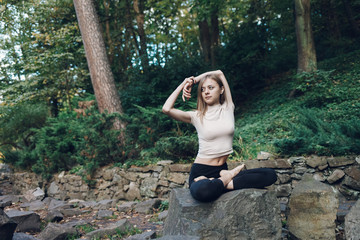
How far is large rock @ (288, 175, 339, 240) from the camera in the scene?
3.31 m

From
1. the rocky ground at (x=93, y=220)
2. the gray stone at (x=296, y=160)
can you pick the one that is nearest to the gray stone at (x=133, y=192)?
the rocky ground at (x=93, y=220)

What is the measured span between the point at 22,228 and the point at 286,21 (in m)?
12.0

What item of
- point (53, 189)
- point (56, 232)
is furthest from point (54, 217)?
point (53, 189)

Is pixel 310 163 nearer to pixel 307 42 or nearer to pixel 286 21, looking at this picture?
pixel 307 42

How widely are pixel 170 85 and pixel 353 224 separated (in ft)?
21.1

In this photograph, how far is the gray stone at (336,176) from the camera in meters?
4.88

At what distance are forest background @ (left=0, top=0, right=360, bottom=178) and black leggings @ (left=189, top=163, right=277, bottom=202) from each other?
228 centimetres

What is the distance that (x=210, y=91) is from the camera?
11.0 feet

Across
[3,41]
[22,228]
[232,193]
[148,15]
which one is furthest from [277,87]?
[3,41]

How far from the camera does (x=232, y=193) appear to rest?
3061 millimetres

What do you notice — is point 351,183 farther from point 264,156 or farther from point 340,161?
point 264,156

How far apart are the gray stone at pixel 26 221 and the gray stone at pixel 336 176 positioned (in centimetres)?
487

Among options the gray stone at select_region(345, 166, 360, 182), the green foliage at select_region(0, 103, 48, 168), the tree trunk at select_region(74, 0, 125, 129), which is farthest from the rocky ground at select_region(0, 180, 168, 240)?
the green foliage at select_region(0, 103, 48, 168)

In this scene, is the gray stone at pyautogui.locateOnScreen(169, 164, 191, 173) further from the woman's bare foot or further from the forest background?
the woman's bare foot
